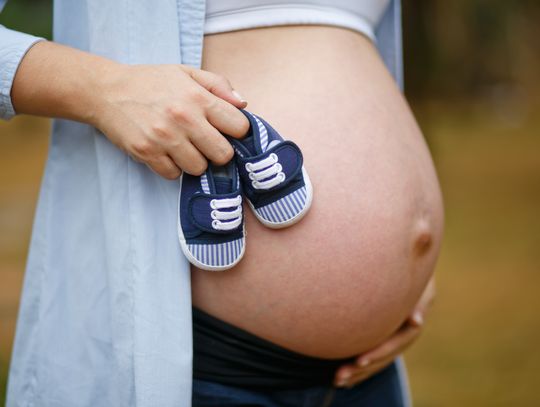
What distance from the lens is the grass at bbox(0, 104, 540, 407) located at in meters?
3.05

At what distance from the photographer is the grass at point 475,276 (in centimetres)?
305

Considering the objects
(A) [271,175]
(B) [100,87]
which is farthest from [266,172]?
(B) [100,87]

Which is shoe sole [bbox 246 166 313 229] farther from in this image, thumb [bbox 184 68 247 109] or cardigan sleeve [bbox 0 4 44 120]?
cardigan sleeve [bbox 0 4 44 120]

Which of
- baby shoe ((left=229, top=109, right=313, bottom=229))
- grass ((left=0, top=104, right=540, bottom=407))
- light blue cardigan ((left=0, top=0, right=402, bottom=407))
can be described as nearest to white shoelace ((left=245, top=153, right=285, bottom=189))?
baby shoe ((left=229, top=109, right=313, bottom=229))

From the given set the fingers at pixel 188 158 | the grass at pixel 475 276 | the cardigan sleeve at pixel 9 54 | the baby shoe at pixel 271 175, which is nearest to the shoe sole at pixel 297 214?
the baby shoe at pixel 271 175

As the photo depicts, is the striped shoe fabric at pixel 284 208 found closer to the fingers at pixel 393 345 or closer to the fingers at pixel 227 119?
the fingers at pixel 227 119

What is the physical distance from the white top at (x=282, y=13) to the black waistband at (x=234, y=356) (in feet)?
1.40

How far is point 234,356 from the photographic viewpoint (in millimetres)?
1046

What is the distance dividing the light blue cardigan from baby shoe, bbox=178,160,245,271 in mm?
37

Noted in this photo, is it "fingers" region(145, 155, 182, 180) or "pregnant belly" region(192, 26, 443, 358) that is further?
"pregnant belly" region(192, 26, 443, 358)

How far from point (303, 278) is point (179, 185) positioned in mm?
222

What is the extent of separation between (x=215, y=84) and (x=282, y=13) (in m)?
0.23

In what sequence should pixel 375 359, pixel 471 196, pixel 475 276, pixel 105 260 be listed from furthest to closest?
1. pixel 471 196
2. pixel 475 276
3. pixel 375 359
4. pixel 105 260

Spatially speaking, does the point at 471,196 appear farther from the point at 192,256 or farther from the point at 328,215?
the point at 192,256
